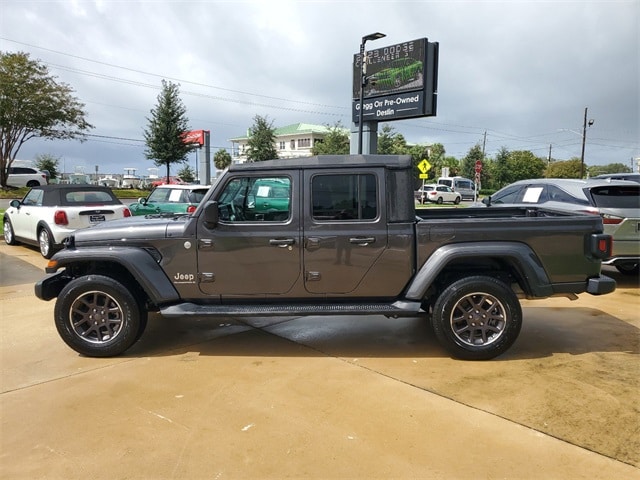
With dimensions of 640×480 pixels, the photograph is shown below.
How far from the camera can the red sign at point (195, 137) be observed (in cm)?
3346

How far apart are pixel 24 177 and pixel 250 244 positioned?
3400 cm

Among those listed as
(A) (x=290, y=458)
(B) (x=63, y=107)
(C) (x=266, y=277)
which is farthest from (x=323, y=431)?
(B) (x=63, y=107)

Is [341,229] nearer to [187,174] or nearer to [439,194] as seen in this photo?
[439,194]

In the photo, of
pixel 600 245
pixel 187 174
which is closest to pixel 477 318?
pixel 600 245

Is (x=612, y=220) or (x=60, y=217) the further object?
(x=60, y=217)

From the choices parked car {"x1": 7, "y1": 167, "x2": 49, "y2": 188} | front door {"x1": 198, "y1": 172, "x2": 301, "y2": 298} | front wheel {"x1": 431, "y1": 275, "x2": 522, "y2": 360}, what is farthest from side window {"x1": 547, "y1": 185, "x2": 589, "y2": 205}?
parked car {"x1": 7, "y1": 167, "x2": 49, "y2": 188}

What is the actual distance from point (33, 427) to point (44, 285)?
1.67 metres

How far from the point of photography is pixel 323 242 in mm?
4230

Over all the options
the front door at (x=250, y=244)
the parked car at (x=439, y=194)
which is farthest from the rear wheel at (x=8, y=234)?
the parked car at (x=439, y=194)

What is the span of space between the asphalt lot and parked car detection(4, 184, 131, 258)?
403 centimetres

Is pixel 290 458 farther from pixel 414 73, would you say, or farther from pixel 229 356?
pixel 414 73

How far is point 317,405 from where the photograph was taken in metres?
3.44

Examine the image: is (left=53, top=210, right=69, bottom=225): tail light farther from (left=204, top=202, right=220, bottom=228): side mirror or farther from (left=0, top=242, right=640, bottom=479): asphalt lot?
(left=204, top=202, right=220, bottom=228): side mirror

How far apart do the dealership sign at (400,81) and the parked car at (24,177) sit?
2369 cm
